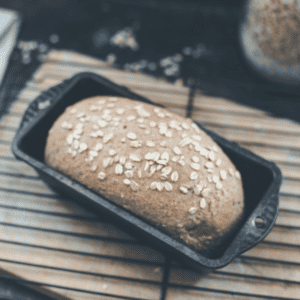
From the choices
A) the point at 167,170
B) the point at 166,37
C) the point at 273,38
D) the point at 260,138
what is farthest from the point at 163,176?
the point at 166,37

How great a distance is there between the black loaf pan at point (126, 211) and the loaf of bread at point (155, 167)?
40mm

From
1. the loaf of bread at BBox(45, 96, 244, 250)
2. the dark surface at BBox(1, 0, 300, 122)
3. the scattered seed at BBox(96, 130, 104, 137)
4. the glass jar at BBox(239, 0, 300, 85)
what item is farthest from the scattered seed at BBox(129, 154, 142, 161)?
the glass jar at BBox(239, 0, 300, 85)

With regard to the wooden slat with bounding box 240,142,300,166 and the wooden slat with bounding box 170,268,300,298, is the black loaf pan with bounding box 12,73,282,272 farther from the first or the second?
the wooden slat with bounding box 240,142,300,166

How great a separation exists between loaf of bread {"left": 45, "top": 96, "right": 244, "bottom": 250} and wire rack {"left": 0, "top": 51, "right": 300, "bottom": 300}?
16cm

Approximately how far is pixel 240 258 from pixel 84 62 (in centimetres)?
92

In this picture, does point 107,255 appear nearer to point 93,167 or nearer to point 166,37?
point 93,167

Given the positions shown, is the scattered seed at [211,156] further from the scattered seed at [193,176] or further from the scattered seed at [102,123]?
the scattered seed at [102,123]

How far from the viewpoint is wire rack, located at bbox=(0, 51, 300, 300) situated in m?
0.73

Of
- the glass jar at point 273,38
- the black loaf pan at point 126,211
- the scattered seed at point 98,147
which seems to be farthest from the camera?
the glass jar at point 273,38

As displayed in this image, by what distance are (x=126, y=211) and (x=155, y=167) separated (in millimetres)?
131

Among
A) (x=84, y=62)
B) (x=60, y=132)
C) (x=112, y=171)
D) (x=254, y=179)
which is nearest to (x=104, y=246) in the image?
(x=112, y=171)

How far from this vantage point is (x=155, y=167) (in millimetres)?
664

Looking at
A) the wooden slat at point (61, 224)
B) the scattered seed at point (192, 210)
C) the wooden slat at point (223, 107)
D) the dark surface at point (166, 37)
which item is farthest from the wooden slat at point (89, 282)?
the dark surface at point (166, 37)

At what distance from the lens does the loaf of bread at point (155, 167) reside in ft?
2.13
